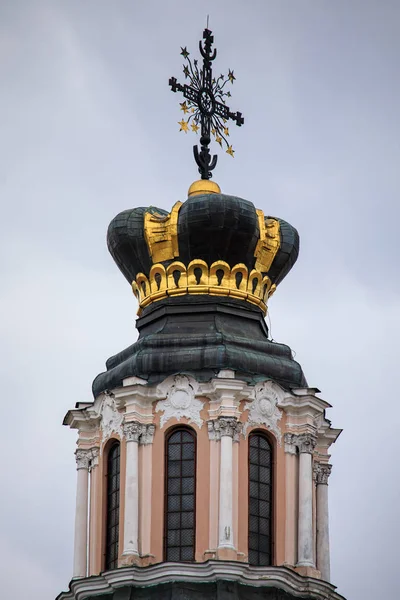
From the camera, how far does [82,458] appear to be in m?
45.0

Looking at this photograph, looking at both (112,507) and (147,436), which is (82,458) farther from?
(147,436)

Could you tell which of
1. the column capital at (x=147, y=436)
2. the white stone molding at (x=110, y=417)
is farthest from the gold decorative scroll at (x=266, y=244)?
the column capital at (x=147, y=436)

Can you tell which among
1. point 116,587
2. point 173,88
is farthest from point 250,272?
point 116,587

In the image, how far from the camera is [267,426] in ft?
144

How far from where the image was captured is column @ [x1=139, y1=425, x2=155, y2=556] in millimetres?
42688

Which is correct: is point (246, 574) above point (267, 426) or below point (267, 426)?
below

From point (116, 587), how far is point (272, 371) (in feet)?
18.2

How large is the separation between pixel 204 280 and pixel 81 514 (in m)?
5.44

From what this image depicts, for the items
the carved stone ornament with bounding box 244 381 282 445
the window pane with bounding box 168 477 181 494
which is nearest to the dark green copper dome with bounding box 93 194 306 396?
the carved stone ornament with bounding box 244 381 282 445

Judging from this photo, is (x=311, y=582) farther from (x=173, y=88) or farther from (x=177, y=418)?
A: (x=173, y=88)

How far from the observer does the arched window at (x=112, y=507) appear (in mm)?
43625

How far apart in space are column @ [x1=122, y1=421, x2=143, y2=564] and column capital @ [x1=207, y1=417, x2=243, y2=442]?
1421 millimetres

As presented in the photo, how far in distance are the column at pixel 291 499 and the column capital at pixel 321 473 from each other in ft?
3.79

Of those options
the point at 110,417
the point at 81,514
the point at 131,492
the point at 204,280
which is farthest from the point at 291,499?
the point at 204,280
